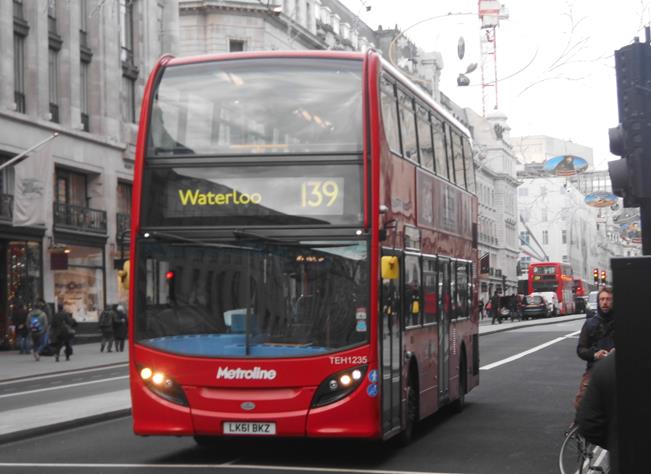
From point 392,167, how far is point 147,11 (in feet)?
134

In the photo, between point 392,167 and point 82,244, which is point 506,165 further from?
point 392,167

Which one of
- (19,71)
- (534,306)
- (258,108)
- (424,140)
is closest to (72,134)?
(19,71)

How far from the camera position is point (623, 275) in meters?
5.32

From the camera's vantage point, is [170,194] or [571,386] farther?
[571,386]

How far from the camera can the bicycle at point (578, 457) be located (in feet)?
30.2

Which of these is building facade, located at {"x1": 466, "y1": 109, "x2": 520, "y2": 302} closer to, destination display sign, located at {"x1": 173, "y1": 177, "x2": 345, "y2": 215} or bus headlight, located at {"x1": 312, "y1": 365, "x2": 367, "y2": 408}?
destination display sign, located at {"x1": 173, "y1": 177, "x2": 345, "y2": 215}

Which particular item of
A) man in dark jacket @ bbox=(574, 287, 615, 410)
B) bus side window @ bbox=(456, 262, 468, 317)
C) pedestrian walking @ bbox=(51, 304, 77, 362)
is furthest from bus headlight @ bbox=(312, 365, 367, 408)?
pedestrian walking @ bbox=(51, 304, 77, 362)

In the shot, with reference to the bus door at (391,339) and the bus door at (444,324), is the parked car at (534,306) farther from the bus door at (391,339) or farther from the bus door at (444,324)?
the bus door at (391,339)

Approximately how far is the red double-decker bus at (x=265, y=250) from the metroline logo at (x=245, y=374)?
1 centimetres

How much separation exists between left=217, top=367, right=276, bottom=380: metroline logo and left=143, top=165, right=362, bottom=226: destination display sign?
140 centimetres

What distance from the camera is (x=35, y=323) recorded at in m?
35.9

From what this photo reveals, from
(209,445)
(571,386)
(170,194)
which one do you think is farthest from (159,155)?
(571,386)

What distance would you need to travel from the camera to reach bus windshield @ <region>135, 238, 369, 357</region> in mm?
11969

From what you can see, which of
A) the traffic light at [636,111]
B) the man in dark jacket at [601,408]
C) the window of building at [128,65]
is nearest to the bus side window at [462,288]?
the traffic light at [636,111]
